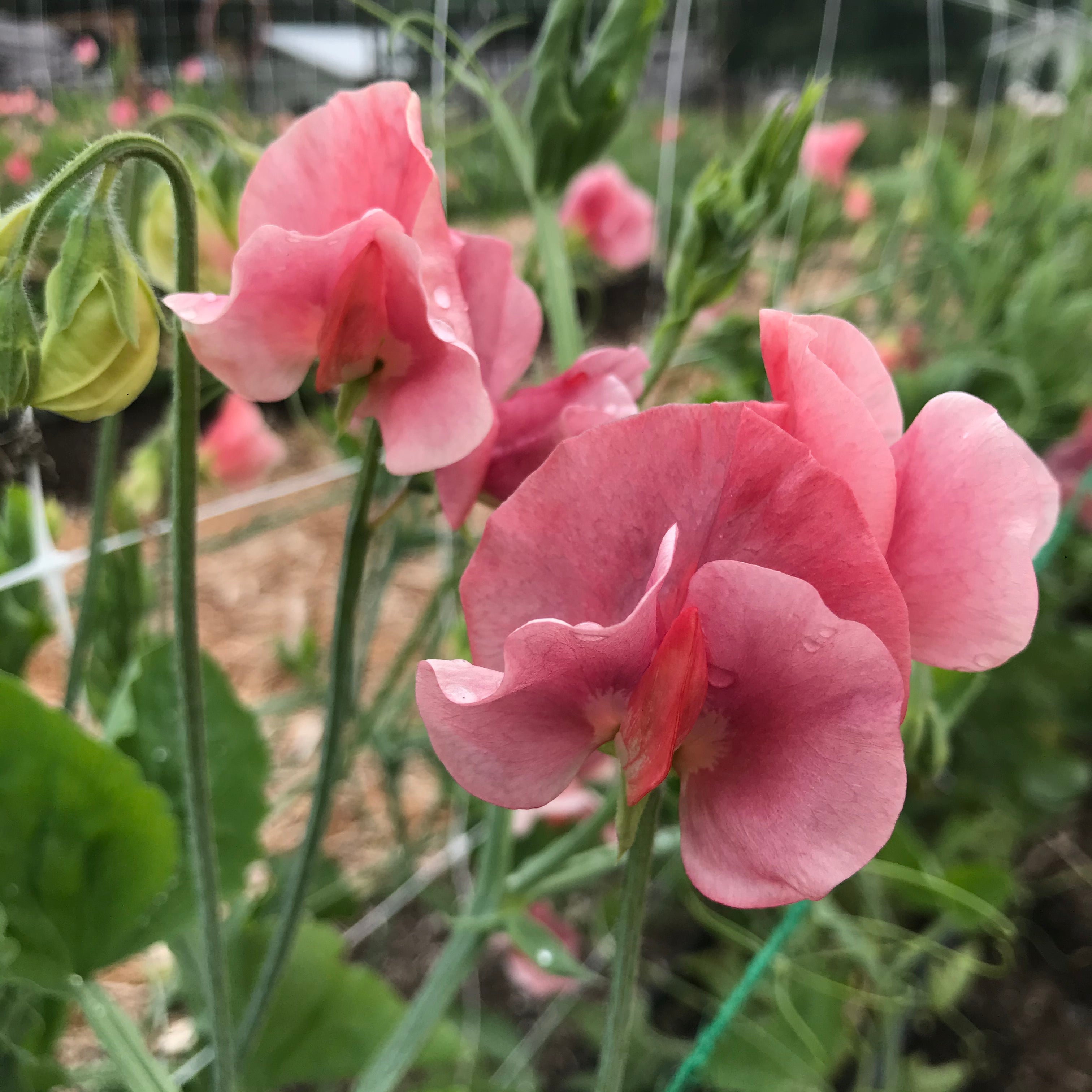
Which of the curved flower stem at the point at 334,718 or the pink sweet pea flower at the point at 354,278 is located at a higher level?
the pink sweet pea flower at the point at 354,278

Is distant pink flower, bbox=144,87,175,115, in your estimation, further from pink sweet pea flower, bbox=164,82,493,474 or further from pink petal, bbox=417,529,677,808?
pink petal, bbox=417,529,677,808

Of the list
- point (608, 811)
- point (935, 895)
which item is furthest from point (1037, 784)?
point (608, 811)

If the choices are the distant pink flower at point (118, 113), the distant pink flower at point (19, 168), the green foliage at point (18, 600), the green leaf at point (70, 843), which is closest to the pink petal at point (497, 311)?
the green leaf at point (70, 843)

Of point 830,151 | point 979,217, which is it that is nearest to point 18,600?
point 830,151

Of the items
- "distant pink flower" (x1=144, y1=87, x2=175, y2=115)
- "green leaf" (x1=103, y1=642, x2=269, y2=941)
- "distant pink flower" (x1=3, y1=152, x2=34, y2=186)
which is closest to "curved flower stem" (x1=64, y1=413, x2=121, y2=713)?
"green leaf" (x1=103, y1=642, x2=269, y2=941)

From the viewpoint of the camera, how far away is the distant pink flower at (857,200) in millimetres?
1776

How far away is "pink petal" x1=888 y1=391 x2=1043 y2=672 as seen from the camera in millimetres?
224

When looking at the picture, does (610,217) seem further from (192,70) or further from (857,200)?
(192,70)

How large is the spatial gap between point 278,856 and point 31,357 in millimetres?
687

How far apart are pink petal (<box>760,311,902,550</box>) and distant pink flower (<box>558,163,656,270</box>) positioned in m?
1.14

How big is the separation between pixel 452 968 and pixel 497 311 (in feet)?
1.07

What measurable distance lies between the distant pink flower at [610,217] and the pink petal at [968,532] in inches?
44.8

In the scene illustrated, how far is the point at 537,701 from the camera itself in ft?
0.71

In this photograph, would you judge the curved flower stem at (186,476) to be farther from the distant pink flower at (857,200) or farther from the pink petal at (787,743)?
the distant pink flower at (857,200)
